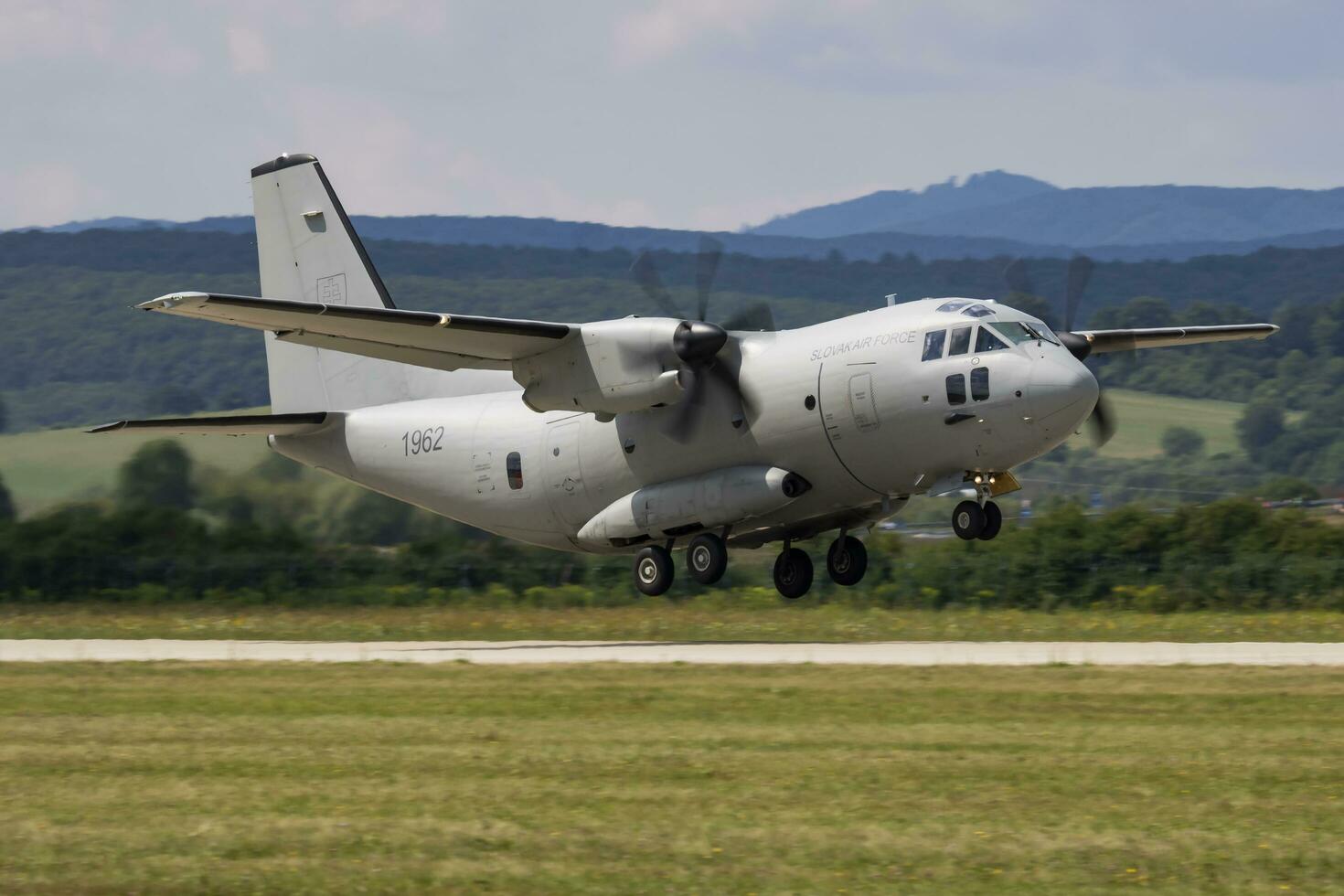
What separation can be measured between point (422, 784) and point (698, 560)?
13.5 meters

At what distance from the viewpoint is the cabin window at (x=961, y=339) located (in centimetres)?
2300

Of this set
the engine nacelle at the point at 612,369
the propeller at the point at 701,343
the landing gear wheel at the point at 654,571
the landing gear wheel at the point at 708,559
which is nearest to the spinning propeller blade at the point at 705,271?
the propeller at the point at 701,343

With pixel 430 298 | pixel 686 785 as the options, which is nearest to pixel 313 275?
pixel 686 785

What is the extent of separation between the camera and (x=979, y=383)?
22812 mm

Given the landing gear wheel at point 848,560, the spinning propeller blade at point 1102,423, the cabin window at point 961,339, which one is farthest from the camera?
the landing gear wheel at point 848,560

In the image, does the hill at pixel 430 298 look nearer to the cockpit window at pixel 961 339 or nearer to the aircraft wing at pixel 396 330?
the aircraft wing at pixel 396 330

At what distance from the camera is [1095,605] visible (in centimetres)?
3328

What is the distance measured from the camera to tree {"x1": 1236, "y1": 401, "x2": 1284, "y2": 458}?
95.4m

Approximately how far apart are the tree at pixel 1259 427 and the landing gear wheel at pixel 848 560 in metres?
73.3

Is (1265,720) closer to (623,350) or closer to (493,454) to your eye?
(623,350)

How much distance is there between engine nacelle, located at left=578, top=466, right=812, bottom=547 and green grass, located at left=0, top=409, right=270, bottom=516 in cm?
1173

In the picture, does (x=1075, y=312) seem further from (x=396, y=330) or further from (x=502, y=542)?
(x=502, y=542)

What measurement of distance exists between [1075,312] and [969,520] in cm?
461

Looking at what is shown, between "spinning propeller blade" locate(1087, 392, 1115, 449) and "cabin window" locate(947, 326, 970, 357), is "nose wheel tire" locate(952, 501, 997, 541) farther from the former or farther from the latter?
"spinning propeller blade" locate(1087, 392, 1115, 449)
